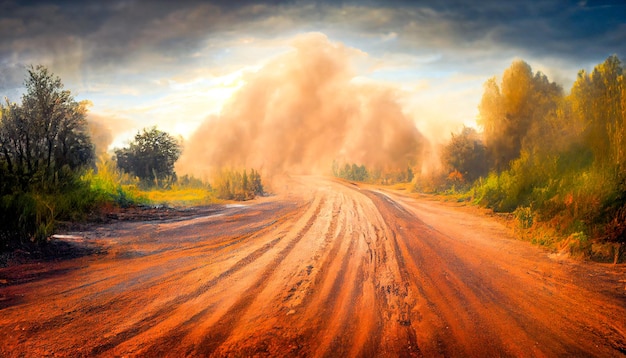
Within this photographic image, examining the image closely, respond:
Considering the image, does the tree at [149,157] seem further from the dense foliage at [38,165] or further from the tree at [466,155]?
the tree at [466,155]

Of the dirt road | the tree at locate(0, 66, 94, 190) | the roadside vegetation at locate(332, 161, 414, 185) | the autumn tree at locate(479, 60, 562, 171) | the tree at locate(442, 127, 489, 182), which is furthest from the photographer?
the roadside vegetation at locate(332, 161, 414, 185)

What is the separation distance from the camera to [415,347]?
3289 mm

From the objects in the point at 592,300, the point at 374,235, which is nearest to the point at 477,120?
the point at 374,235

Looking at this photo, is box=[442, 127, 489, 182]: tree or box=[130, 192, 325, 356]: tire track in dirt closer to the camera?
box=[130, 192, 325, 356]: tire track in dirt

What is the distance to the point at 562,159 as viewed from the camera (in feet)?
36.1

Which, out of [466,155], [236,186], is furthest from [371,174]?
[236,186]

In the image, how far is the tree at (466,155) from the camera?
2080 centimetres

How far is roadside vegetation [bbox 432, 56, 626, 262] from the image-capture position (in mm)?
7270

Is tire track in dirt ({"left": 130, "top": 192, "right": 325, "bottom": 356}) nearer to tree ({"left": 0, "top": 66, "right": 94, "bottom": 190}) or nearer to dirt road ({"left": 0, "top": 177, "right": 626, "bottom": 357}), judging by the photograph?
dirt road ({"left": 0, "top": 177, "right": 626, "bottom": 357})

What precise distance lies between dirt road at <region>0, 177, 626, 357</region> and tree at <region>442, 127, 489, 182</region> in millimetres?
13956

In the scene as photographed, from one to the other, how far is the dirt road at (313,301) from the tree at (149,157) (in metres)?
14.7

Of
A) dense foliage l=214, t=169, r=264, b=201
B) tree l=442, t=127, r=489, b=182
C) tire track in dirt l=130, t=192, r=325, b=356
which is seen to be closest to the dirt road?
tire track in dirt l=130, t=192, r=325, b=356

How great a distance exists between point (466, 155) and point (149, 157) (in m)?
19.3

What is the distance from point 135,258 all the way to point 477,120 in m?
19.2
